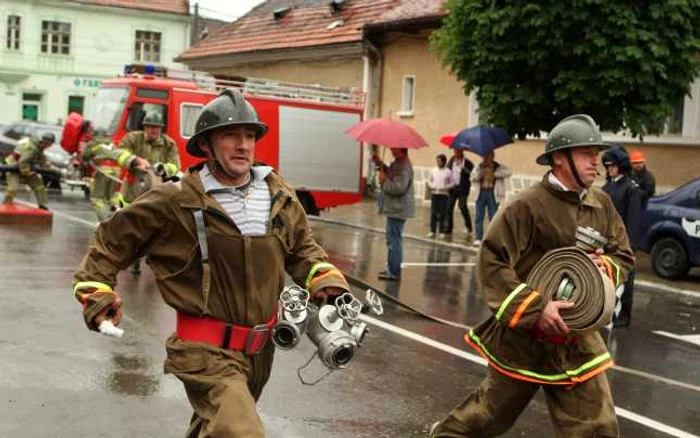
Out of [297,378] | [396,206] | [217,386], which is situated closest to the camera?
[217,386]

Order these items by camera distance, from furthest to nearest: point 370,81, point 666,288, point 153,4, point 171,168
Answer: point 153,4
point 370,81
point 666,288
point 171,168

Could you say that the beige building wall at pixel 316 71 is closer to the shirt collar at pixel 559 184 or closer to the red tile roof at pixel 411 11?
the red tile roof at pixel 411 11

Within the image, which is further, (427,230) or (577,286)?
(427,230)

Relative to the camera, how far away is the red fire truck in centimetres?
2017

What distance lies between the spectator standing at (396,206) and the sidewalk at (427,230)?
367cm

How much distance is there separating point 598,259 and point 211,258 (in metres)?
1.85

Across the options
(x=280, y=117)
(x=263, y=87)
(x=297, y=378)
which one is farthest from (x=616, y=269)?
(x=263, y=87)

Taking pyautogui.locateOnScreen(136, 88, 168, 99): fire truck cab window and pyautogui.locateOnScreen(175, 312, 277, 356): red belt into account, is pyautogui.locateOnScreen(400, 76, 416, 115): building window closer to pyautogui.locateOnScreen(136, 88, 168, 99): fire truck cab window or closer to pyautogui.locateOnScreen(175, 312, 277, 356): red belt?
pyautogui.locateOnScreen(136, 88, 168, 99): fire truck cab window

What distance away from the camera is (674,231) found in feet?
49.5

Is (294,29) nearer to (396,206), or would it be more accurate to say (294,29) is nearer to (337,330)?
(396,206)

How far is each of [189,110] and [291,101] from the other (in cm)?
234

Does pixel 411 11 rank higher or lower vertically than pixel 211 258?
higher

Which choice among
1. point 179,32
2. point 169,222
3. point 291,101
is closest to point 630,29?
point 291,101

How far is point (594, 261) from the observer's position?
5.00 meters
